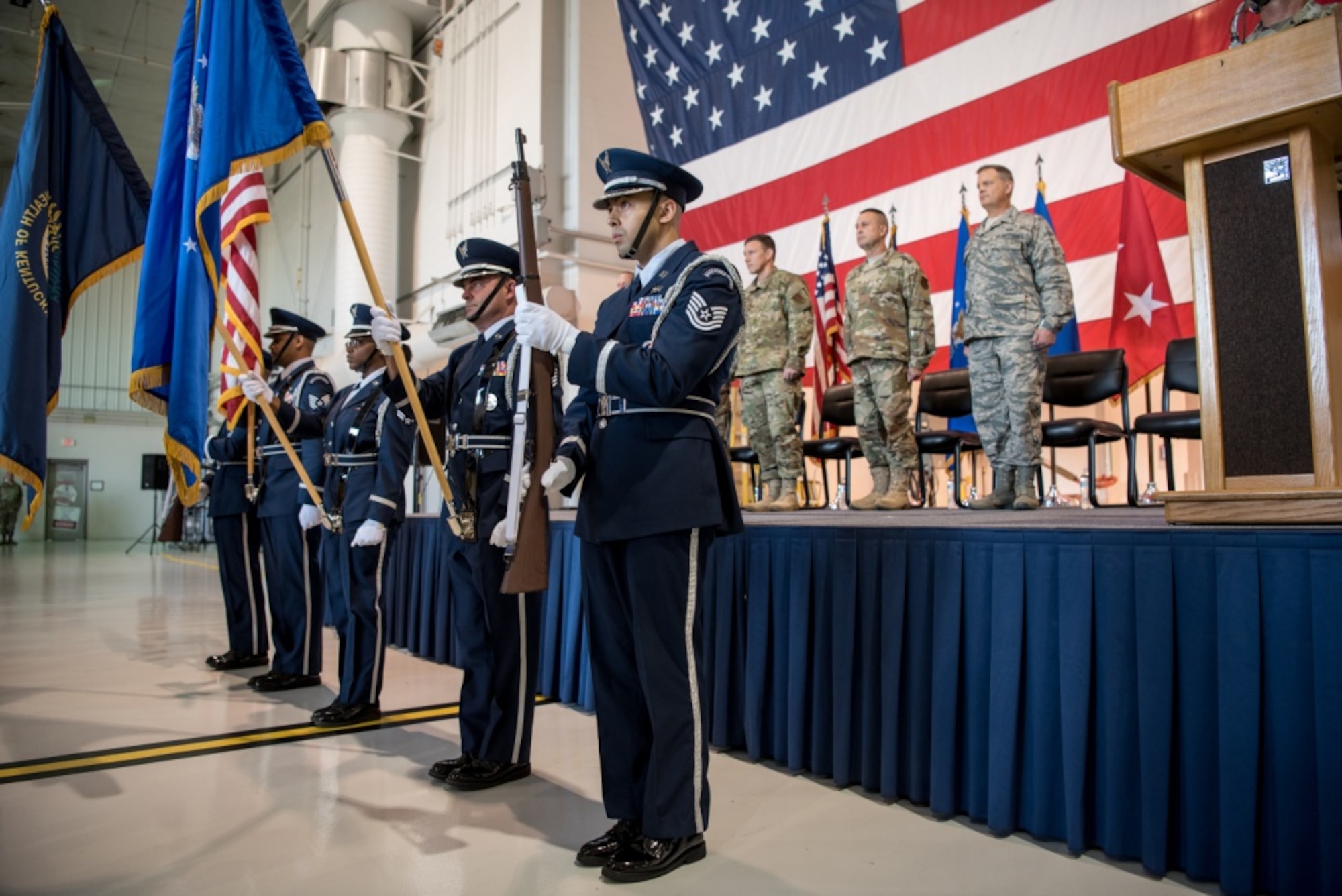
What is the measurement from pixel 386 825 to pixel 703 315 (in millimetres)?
1482

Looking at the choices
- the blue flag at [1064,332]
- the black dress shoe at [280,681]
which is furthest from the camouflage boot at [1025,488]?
the black dress shoe at [280,681]

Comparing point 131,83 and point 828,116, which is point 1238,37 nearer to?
point 828,116

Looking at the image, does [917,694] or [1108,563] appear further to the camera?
[917,694]

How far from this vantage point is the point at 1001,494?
12.3 ft

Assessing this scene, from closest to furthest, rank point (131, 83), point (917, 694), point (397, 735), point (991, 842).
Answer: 1. point (991, 842)
2. point (917, 694)
3. point (397, 735)
4. point (131, 83)

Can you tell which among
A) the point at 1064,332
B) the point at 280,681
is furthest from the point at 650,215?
the point at 1064,332

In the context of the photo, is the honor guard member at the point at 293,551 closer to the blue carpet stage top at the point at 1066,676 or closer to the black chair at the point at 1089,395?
the blue carpet stage top at the point at 1066,676

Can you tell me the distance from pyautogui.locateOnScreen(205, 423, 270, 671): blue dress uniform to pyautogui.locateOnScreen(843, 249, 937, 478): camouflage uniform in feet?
9.89

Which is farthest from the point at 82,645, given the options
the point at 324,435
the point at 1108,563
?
the point at 1108,563

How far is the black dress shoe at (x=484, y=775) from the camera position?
2.51 metres

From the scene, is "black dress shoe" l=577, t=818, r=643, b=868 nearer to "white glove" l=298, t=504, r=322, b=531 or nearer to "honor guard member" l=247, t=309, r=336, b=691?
"white glove" l=298, t=504, r=322, b=531

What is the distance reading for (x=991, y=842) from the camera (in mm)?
2053

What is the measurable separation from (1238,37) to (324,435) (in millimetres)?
3525

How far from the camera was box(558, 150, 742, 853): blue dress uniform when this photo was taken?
1.85 meters
